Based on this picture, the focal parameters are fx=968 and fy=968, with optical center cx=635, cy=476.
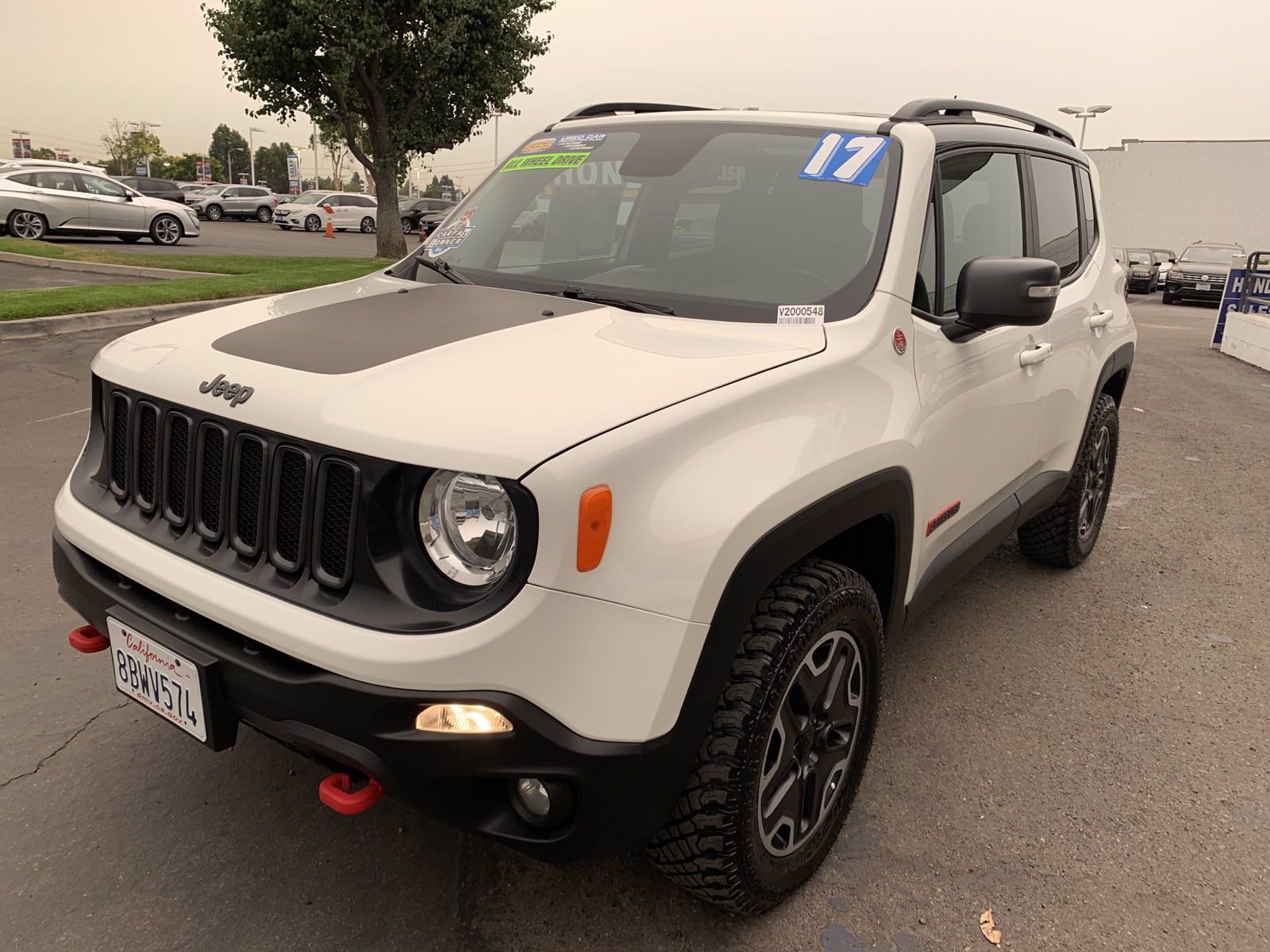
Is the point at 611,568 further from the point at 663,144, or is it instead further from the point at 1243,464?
the point at 1243,464

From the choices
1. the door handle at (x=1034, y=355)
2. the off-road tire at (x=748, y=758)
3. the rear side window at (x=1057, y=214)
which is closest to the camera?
the off-road tire at (x=748, y=758)

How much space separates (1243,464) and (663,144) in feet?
19.4

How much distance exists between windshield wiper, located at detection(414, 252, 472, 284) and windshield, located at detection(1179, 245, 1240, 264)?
27.6 m

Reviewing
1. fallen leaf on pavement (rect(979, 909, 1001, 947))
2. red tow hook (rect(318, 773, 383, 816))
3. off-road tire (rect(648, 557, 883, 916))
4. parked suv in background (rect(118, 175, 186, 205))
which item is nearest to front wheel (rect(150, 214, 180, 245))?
parked suv in background (rect(118, 175, 186, 205))

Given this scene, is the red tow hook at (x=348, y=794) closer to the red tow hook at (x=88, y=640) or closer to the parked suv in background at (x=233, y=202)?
the red tow hook at (x=88, y=640)

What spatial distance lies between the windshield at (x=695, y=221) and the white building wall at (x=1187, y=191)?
39603 mm

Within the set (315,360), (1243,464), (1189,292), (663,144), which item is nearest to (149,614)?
(315,360)

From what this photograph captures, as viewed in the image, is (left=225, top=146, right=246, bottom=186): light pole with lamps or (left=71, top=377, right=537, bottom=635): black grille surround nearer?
(left=71, top=377, right=537, bottom=635): black grille surround

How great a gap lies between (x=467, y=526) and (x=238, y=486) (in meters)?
0.58

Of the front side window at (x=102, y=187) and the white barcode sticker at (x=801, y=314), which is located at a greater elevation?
the white barcode sticker at (x=801, y=314)

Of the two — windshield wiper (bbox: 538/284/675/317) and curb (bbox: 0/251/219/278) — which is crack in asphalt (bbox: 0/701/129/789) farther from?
curb (bbox: 0/251/219/278)

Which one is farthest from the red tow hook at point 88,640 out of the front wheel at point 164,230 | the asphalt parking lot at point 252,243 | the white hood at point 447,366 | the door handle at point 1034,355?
the front wheel at point 164,230

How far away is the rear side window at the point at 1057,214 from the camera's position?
3.72 m

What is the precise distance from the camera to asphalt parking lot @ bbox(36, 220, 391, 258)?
66.4 feet
